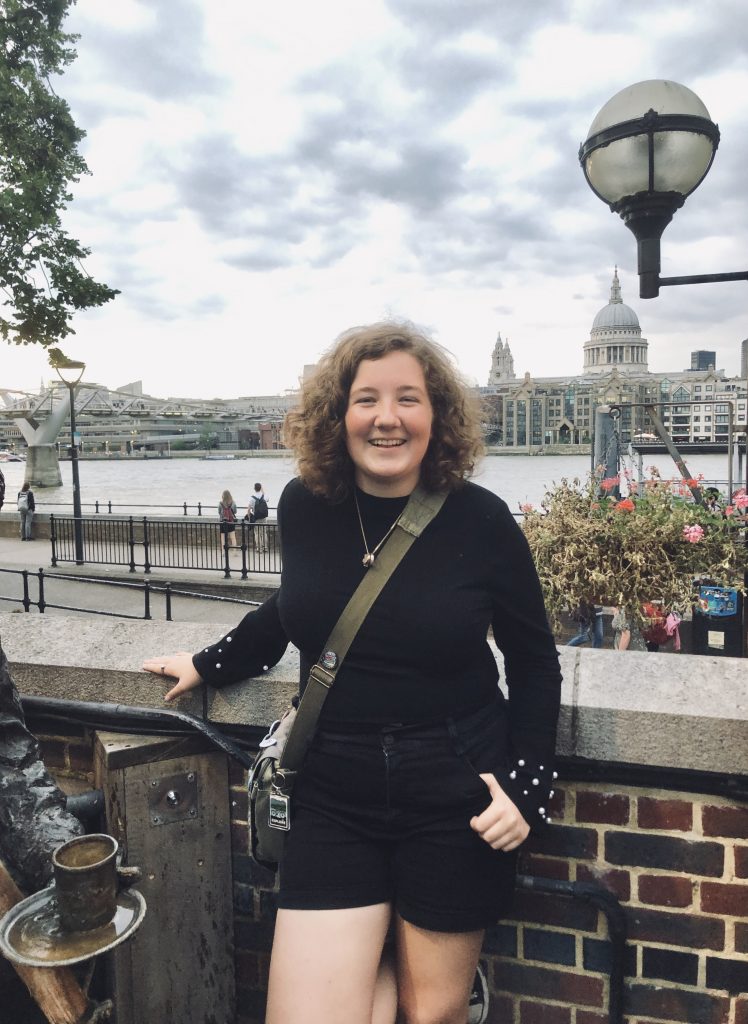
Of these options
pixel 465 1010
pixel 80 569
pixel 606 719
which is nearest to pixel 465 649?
pixel 606 719

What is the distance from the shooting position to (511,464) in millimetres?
69562

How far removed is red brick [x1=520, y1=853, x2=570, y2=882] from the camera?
202cm

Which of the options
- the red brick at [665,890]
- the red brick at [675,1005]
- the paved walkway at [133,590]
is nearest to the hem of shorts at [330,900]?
the red brick at [665,890]

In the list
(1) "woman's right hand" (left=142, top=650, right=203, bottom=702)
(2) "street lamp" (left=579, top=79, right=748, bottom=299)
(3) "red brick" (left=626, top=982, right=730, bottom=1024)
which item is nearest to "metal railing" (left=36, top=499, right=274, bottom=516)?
(2) "street lamp" (left=579, top=79, right=748, bottom=299)

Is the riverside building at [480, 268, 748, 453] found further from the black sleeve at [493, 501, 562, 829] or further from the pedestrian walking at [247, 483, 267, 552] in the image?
the black sleeve at [493, 501, 562, 829]

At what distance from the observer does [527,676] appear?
5.86ft

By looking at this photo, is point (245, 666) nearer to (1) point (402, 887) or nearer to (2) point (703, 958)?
(1) point (402, 887)

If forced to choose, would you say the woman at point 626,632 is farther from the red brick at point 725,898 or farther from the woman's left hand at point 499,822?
the woman's left hand at point 499,822

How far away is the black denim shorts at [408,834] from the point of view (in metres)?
1.67

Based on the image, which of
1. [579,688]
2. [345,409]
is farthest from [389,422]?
[579,688]

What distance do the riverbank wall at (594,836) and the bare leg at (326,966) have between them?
21.8 inches

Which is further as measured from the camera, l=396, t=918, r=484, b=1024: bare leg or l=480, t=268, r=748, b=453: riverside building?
→ l=480, t=268, r=748, b=453: riverside building

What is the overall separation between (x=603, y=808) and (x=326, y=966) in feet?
2.62

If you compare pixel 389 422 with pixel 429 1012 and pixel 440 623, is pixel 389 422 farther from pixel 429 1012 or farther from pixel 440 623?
A: pixel 429 1012
